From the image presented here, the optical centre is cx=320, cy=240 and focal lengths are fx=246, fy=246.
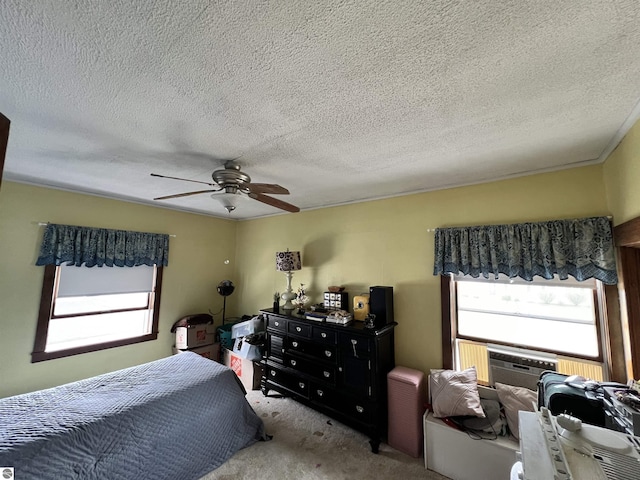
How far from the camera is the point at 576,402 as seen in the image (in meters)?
1.35

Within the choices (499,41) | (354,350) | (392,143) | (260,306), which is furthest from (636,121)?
(260,306)

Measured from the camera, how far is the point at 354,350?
2.47 m

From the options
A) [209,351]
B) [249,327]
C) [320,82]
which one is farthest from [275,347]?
[320,82]

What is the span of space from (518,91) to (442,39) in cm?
58

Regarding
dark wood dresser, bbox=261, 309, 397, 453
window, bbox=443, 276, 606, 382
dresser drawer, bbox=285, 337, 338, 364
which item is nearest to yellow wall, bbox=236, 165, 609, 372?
window, bbox=443, 276, 606, 382

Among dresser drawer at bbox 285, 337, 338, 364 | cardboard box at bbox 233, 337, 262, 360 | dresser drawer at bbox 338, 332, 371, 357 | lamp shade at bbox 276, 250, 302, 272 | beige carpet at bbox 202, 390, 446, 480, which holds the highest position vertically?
lamp shade at bbox 276, 250, 302, 272

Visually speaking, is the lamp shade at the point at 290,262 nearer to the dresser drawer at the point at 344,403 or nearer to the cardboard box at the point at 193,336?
the dresser drawer at the point at 344,403

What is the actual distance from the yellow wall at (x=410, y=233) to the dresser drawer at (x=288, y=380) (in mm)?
1019

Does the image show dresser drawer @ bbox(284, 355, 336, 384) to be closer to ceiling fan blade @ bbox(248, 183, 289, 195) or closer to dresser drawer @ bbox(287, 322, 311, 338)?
dresser drawer @ bbox(287, 322, 311, 338)

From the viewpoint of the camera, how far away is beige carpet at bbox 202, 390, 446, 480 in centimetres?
201

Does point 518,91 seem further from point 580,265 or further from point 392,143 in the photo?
point 580,265

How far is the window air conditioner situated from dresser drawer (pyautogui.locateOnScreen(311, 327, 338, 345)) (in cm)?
147

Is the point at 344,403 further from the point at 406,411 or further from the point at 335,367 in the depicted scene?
the point at 406,411

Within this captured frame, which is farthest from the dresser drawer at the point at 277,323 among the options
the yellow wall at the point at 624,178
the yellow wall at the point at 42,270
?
the yellow wall at the point at 624,178
